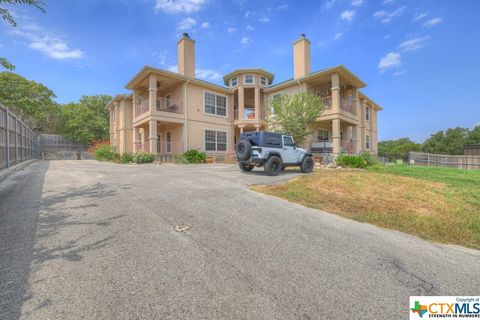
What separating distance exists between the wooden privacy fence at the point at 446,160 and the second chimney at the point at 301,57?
1447 centimetres

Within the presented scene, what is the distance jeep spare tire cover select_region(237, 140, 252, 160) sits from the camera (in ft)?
31.3

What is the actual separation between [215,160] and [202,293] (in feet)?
58.8

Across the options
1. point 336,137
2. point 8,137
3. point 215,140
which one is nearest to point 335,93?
point 336,137

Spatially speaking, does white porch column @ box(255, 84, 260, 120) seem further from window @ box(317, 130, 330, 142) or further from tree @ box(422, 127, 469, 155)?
tree @ box(422, 127, 469, 155)

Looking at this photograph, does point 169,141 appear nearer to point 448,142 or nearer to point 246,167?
point 246,167

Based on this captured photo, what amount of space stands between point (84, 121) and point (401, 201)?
38.3 m

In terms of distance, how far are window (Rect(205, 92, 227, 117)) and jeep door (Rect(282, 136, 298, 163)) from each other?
11482mm

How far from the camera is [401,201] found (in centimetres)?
639

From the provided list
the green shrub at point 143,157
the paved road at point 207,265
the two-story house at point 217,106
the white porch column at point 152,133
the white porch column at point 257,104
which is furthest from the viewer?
the white porch column at point 257,104

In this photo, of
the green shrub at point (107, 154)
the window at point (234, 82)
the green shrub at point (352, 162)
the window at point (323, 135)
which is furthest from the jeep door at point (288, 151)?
the green shrub at point (107, 154)

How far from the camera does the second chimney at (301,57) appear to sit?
1970 cm

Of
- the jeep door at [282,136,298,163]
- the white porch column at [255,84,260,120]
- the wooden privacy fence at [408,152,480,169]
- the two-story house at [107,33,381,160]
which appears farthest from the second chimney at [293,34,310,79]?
the wooden privacy fence at [408,152,480,169]

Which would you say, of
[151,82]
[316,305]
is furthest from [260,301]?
[151,82]

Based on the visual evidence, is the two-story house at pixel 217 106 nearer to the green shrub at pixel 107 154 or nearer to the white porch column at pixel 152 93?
the white porch column at pixel 152 93
